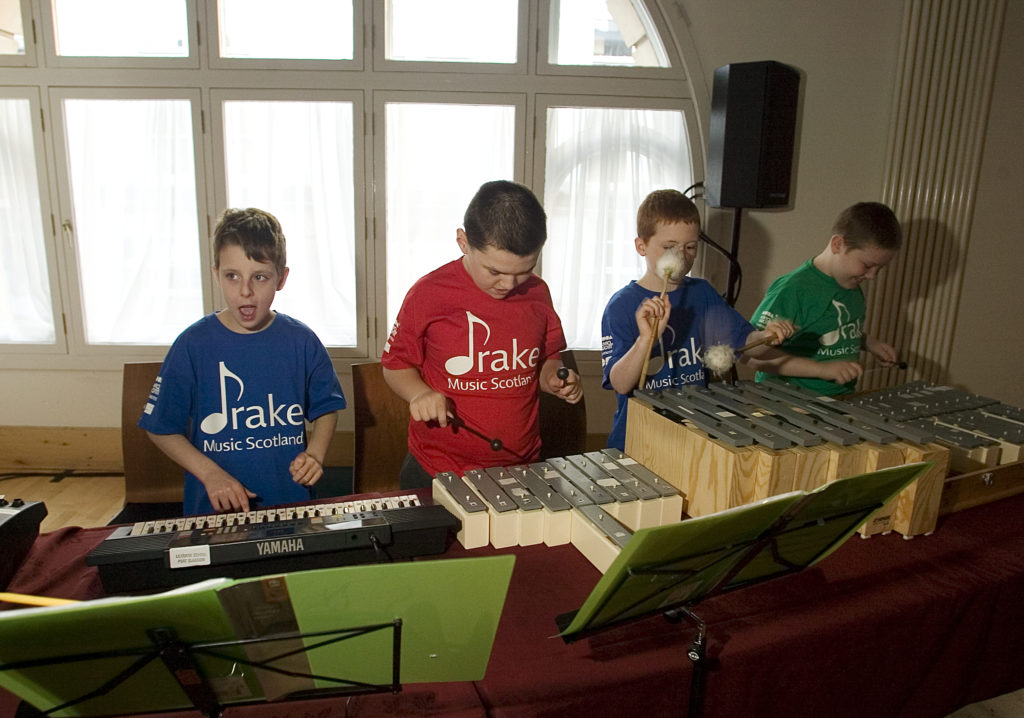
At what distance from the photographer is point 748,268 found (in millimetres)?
4418

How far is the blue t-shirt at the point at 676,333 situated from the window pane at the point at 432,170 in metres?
2.12

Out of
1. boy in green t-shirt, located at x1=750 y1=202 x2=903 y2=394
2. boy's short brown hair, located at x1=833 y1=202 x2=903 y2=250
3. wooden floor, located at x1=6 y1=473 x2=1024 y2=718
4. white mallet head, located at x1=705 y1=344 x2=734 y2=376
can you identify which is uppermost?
boy's short brown hair, located at x1=833 y1=202 x2=903 y2=250

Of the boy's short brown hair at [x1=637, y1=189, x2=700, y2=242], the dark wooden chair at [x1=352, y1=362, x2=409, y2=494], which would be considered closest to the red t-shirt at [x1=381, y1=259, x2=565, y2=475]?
the boy's short brown hair at [x1=637, y1=189, x2=700, y2=242]

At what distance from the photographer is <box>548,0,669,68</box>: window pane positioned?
4133 millimetres

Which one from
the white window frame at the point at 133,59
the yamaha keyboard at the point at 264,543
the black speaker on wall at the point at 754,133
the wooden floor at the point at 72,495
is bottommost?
the wooden floor at the point at 72,495

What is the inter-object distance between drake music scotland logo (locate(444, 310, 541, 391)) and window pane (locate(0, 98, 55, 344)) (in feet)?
11.5

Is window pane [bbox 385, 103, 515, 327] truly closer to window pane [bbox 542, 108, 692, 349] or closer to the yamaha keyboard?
window pane [bbox 542, 108, 692, 349]

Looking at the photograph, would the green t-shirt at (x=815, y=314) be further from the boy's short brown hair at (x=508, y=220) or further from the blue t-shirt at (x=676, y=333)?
the boy's short brown hair at (x=508, y=220)

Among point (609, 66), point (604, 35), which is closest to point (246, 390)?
point (609, 66)

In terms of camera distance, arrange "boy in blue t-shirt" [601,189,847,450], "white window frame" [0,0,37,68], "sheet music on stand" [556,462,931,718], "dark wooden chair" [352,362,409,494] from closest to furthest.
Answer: "sheet music on stand" [556,462,931,718] → "boy in blue t-shirt" [601,189,847,450] → "dark wooden chair" [352,362,409,494] → "white window frame" [0,0,37,68]

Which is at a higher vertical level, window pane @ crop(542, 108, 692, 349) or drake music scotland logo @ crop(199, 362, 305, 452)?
window pane @ crop(542, 108, 692, 349)

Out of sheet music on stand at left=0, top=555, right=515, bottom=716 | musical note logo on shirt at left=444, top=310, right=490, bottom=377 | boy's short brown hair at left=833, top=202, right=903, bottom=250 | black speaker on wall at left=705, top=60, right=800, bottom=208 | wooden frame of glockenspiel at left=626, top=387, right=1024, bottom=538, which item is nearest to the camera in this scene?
sheet music on stand at left=0, top=555, right=515, bottom=716

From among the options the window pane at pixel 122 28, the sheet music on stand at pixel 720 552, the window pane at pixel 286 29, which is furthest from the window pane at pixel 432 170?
the sheet music on stand at pixel 720 552

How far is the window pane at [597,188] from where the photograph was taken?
4258mm
